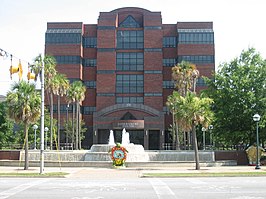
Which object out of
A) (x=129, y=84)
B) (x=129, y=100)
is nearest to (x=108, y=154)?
(x=129, y=100)

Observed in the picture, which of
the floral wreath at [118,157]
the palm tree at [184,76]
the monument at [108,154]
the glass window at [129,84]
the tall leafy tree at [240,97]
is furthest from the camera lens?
the glass window at [129,84]

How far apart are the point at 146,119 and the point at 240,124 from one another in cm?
3506

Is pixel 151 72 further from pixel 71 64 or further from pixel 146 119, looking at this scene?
pixel 71 64

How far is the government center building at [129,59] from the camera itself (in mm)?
78688

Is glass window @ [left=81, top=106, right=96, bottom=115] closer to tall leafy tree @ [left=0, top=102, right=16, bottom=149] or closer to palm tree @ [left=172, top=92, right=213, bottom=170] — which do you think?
tall leafy tree @ [left=0, top=102, right=16, bottom=149]

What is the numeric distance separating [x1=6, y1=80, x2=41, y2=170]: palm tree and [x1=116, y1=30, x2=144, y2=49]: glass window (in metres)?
50.4

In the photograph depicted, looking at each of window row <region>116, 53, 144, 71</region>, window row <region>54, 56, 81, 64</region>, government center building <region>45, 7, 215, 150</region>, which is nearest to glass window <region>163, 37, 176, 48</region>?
government center building <region>45, 7, 215, 150</region>

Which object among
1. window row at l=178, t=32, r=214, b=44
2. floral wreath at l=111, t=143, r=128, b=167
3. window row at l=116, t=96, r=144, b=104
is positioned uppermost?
window row at l=178, t=32, r=214, b=44

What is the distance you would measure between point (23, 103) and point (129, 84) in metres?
49.2

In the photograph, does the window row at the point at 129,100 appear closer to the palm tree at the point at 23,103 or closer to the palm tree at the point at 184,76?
the palm tree at the point at 184,76

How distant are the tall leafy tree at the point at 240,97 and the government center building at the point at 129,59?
118ft

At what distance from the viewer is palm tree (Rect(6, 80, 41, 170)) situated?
31.9 m

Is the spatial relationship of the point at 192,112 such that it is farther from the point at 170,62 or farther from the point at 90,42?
the point at 90,42

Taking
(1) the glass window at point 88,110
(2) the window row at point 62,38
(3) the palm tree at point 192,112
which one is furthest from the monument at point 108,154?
(2) the window row at point 62,38
